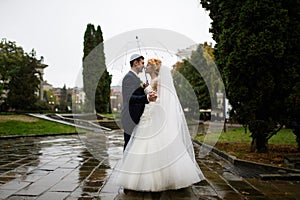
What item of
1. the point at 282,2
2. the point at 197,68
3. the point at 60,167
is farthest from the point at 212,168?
the point at 197,68

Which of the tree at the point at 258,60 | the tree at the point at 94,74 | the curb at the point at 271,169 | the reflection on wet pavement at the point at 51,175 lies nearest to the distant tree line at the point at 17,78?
the tree at the point at 94,74

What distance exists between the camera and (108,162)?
7695mm

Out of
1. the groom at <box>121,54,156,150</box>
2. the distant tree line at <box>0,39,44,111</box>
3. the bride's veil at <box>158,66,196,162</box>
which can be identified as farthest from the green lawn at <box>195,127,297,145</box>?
the distant tree line at <box>0,39,44,111</box>

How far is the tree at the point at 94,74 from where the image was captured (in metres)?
41.6

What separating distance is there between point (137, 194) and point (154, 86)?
1701 mm

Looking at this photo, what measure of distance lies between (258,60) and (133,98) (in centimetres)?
485

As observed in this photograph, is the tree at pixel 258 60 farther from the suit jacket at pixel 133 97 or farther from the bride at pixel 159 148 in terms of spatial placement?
the suit jacket at pixel 133 97

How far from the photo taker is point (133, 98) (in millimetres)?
4734

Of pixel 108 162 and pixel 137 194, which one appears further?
pixel 108 162

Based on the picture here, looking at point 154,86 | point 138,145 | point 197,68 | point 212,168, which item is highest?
point 197,68

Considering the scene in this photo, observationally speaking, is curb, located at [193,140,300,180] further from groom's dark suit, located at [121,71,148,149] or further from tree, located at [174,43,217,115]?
tree, located at [174,43,217,115]

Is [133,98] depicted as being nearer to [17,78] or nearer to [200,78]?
[17,78]

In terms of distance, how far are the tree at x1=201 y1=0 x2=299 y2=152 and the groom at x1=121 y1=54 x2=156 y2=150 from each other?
4374 millimetres

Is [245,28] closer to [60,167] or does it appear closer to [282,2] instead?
[282,2]
